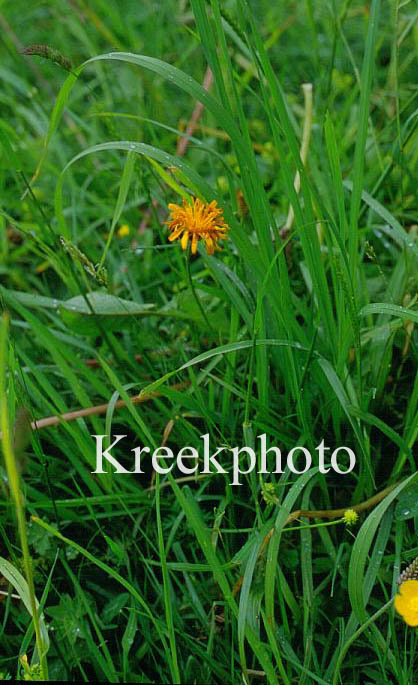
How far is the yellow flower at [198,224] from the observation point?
100 cm

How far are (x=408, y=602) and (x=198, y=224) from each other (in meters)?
0.52

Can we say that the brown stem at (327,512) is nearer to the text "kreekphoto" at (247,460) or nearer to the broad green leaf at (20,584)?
the text "kreekphoto" at (247,460)

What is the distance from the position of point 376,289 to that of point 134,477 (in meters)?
0.51

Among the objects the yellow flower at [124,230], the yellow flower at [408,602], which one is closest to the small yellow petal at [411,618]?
the yellow flower at [408,602]

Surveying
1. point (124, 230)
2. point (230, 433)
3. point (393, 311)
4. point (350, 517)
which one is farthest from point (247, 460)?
point (124, 230)

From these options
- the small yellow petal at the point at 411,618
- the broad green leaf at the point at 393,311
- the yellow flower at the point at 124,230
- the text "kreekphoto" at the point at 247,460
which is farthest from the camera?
the yellow flower at the point at 124,230

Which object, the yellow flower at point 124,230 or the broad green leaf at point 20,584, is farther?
the yellow flower at point 124,230

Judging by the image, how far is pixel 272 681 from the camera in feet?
2.80

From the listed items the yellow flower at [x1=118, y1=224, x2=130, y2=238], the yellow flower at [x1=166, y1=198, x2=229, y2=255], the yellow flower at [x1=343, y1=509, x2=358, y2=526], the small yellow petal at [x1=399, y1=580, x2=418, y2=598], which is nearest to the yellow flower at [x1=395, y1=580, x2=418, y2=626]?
the small yellow petal at [x1=399, y1=580, x2=418, y2=598]

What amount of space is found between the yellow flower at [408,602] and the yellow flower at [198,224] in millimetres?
467

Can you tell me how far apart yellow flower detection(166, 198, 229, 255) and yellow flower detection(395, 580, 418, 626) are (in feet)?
1.53

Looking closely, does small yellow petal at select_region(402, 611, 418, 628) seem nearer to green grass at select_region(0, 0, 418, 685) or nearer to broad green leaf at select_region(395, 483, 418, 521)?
green grass at select_region(0, 0, 418, 685)

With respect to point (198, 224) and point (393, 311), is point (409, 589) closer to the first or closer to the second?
point (393, 311)

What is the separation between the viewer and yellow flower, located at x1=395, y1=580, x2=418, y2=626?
809 mm
